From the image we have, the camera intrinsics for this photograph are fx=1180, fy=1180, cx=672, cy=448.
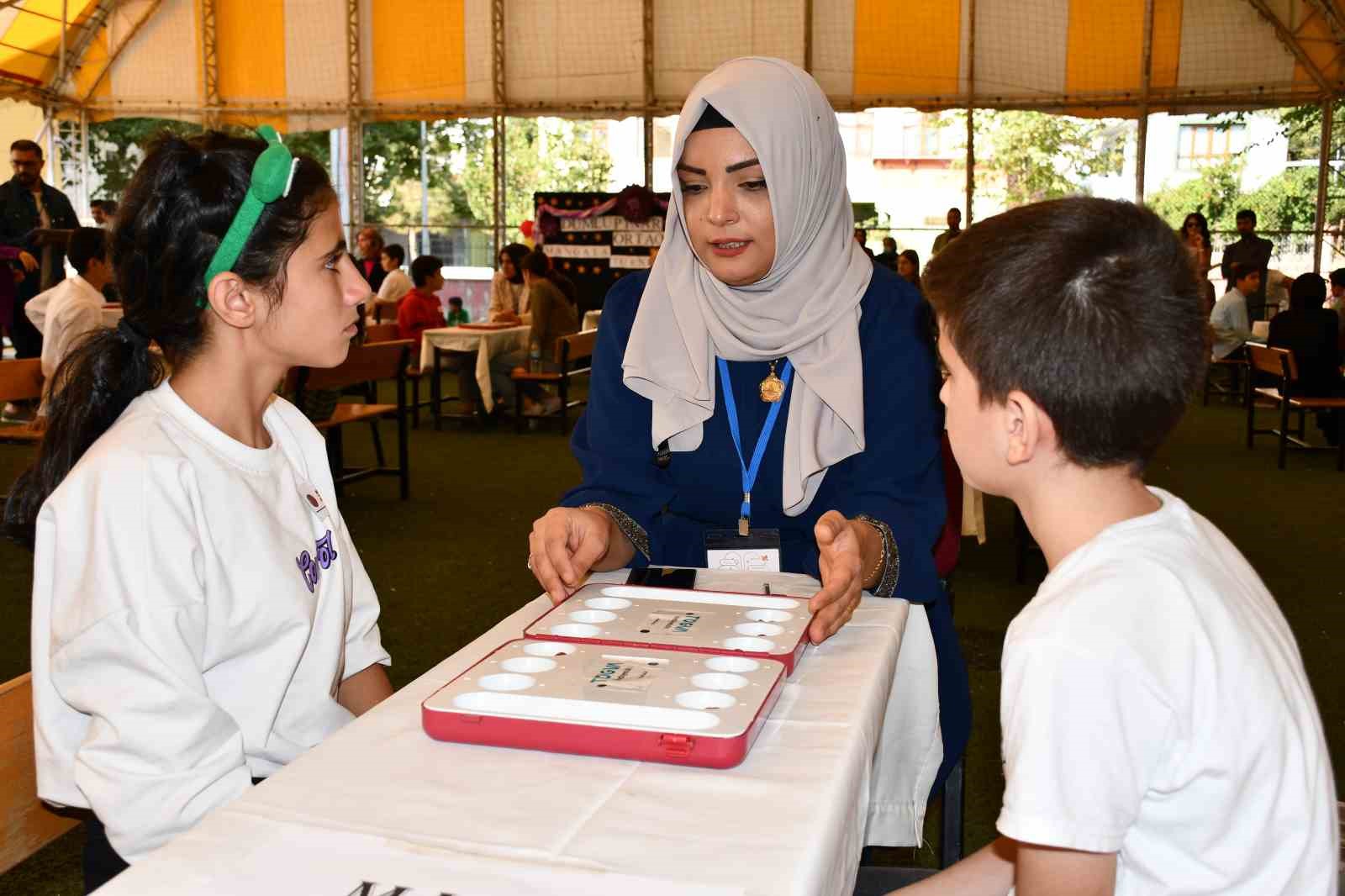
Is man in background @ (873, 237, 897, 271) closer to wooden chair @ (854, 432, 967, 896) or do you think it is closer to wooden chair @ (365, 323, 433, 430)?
wooden chair @ (365, 323, 433, 430)

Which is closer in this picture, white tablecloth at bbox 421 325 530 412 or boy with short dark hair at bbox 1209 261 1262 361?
white tablecloth at bbox 421 325 530 412

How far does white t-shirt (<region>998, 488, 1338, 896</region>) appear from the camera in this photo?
2.60 feet

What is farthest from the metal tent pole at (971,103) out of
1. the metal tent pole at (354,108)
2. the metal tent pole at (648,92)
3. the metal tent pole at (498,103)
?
the metal tent pole at (354,108)

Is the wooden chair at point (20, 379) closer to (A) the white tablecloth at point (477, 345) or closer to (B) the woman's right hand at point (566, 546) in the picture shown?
(B) the woman's right hand at point (566, 546)

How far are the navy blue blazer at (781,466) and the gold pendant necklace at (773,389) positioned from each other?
1 centimetres

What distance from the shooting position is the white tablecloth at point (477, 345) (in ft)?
26.1

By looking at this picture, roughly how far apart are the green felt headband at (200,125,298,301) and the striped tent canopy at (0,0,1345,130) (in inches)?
445

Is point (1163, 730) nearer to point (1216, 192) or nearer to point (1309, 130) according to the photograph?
point (1216, 192)

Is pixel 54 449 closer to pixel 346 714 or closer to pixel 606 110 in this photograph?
pixel 346 714

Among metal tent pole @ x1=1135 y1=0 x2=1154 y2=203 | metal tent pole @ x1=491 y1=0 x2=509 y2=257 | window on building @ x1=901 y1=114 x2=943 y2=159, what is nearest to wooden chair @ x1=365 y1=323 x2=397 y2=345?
metal tent pole @ x1=491 y1=0 x2=509 y2=257

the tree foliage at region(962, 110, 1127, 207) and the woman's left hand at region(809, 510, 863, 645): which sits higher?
the tree foliage at region(962, 110, 1127, 207)

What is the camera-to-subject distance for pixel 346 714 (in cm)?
137

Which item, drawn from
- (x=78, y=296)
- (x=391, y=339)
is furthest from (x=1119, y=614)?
(x=391, y=339)

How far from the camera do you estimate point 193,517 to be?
3.81 ft
